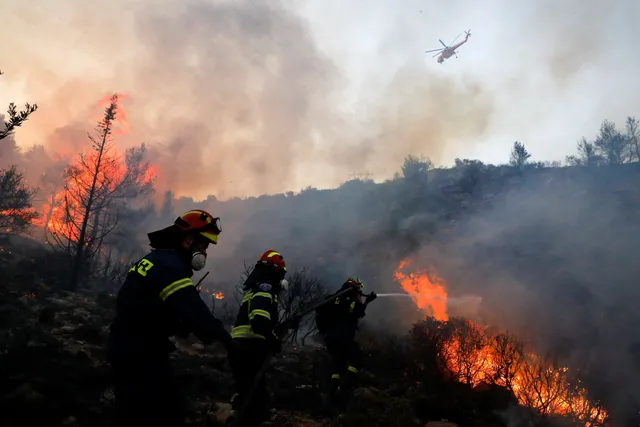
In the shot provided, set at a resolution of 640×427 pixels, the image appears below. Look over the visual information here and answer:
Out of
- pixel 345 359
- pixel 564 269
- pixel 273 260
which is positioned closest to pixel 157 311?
pixel 273 260

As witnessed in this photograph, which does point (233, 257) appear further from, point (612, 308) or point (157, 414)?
point (157, 414)

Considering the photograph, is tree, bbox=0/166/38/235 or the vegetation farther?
tree, bbox=0/166/38/235

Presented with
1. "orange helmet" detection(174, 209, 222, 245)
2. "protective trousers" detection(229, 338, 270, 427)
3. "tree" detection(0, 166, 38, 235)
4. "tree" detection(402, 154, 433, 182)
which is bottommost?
"protective trousers" detection(229, 338, 270, 427)

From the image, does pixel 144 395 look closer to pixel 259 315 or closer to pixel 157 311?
pixel 157 311

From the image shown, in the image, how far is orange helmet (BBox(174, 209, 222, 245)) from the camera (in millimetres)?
2814

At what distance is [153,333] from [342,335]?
14.9 ft

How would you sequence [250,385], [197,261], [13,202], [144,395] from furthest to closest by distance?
1. [13,202]
2. [250,385]
3. [197,261]
4. [144,395]

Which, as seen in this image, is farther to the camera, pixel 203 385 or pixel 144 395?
pixel 203 385

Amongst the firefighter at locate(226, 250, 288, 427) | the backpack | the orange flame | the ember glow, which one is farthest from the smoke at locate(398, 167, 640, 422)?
the firefighter at locate(226, 250, 288, 427)

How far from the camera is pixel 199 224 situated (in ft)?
9.32

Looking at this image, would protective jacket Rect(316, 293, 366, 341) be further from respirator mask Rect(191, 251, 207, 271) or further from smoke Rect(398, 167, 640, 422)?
smoke Rect(398, 167, 640, 422)

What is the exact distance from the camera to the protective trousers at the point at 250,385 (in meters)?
3.72

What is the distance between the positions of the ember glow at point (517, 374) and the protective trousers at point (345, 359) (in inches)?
119

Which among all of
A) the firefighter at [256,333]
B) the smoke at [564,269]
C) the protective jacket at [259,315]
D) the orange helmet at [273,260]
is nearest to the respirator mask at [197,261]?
the firefighter at [256,333]
